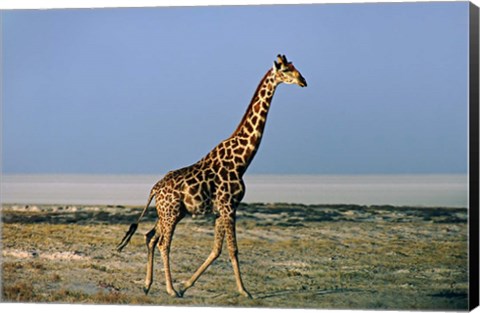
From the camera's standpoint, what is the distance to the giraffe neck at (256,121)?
541 inches

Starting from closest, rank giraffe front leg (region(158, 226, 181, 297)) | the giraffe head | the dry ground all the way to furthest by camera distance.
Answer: the dry ground → the giraffe head → giraffe front leg (region(158, 226, 181, 297))

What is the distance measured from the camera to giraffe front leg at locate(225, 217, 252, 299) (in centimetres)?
1376

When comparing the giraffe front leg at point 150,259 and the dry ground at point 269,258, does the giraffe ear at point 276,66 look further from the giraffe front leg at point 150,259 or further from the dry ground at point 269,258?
the giraffe front leg at point 150,259

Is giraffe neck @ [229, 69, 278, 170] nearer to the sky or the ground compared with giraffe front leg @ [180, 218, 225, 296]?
nearer to the sky

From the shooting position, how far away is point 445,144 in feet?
44.1

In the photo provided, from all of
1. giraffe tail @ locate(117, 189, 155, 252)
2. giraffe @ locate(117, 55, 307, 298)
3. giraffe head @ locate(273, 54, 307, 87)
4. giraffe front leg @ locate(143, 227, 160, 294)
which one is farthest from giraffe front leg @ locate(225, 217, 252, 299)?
giraffe head @ locate(273, 54, 307, 87)

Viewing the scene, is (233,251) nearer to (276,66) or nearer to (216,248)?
(216,248)

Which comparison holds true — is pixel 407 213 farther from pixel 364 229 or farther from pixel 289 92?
pixel 289 92

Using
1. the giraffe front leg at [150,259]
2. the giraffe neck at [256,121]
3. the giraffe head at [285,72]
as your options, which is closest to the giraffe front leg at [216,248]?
the giraffe front leg at [150,259]

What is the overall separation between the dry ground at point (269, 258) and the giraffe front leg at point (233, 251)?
0.19 feet

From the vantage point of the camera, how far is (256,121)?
542 inches

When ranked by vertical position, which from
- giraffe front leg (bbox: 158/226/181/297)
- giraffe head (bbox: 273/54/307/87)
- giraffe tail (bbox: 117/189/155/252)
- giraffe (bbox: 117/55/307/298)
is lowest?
giraffe front leg (bbox: 158/226/181/297)

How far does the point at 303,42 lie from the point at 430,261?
2316 millimetres

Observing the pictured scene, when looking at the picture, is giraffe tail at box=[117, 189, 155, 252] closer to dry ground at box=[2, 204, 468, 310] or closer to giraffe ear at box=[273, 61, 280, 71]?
dry ground at box=[2, 204, 468, 310]
